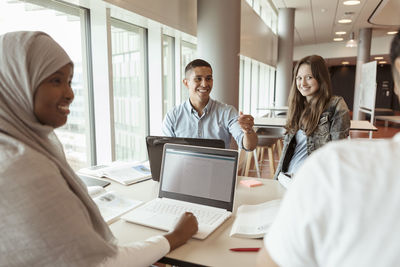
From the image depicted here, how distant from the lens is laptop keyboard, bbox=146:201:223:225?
1.30 meters

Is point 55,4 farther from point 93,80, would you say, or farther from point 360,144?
point 360,144

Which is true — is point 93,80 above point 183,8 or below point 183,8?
below

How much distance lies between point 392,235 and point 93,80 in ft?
8.21

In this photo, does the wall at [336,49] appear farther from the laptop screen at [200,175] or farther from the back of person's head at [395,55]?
the back of person's head at [395,55]

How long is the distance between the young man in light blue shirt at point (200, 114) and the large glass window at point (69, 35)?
755mm

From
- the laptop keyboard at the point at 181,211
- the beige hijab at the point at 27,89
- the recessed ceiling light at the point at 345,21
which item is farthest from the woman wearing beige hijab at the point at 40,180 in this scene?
the recessed ceiling light at the point at 345,21

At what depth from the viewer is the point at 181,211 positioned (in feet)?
4.49

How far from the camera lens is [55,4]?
2215 mm

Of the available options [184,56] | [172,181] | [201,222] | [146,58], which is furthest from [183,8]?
[201,222]

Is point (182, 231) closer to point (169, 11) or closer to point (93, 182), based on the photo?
point (93, 182)

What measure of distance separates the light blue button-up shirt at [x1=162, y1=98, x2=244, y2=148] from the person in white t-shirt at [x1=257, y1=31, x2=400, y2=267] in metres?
1.87

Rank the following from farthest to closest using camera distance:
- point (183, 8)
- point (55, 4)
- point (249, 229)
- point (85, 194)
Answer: point (183, 8) → point (55, 4) → point (249, 229) → point (85, 194)

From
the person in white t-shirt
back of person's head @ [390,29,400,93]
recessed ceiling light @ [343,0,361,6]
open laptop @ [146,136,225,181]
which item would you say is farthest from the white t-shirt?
recessed ceiling light @ [343,0,361,6]

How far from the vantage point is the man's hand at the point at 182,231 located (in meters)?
1.12
